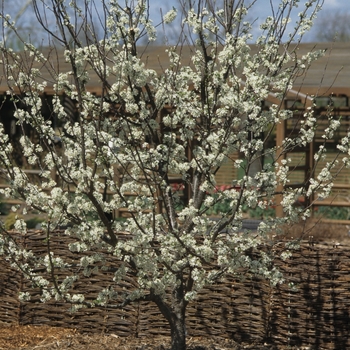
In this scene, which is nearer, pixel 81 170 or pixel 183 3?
pixel 81 170

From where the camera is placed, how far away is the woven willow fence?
6.43 m

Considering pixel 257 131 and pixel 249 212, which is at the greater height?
pixel 249 212

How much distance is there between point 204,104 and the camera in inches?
216

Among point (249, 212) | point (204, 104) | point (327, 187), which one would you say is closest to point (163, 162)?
point (204, 104)

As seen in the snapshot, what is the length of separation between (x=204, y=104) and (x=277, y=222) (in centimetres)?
106

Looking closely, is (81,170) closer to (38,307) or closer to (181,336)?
(181,336)

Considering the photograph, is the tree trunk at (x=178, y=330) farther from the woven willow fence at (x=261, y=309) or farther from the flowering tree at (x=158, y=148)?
the woven willow fence at (x=261, y=309)

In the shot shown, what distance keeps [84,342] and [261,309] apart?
1.68 m

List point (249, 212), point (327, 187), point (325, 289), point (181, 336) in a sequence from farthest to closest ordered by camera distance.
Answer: point (249, 212) < point (325, 289) < point (181, 336) < point (327, 187)

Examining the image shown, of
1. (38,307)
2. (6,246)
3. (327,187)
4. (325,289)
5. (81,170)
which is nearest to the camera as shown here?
(81,170)

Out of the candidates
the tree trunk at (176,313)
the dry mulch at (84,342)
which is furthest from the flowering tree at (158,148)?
the dry mulch at (84,342)

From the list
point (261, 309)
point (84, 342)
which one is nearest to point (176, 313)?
point (261, 309)

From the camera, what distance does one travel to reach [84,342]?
6.73 metres

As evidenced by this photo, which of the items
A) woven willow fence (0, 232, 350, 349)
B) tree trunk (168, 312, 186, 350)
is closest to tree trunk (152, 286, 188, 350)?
tree trunk (168, 312, 186, 350)
